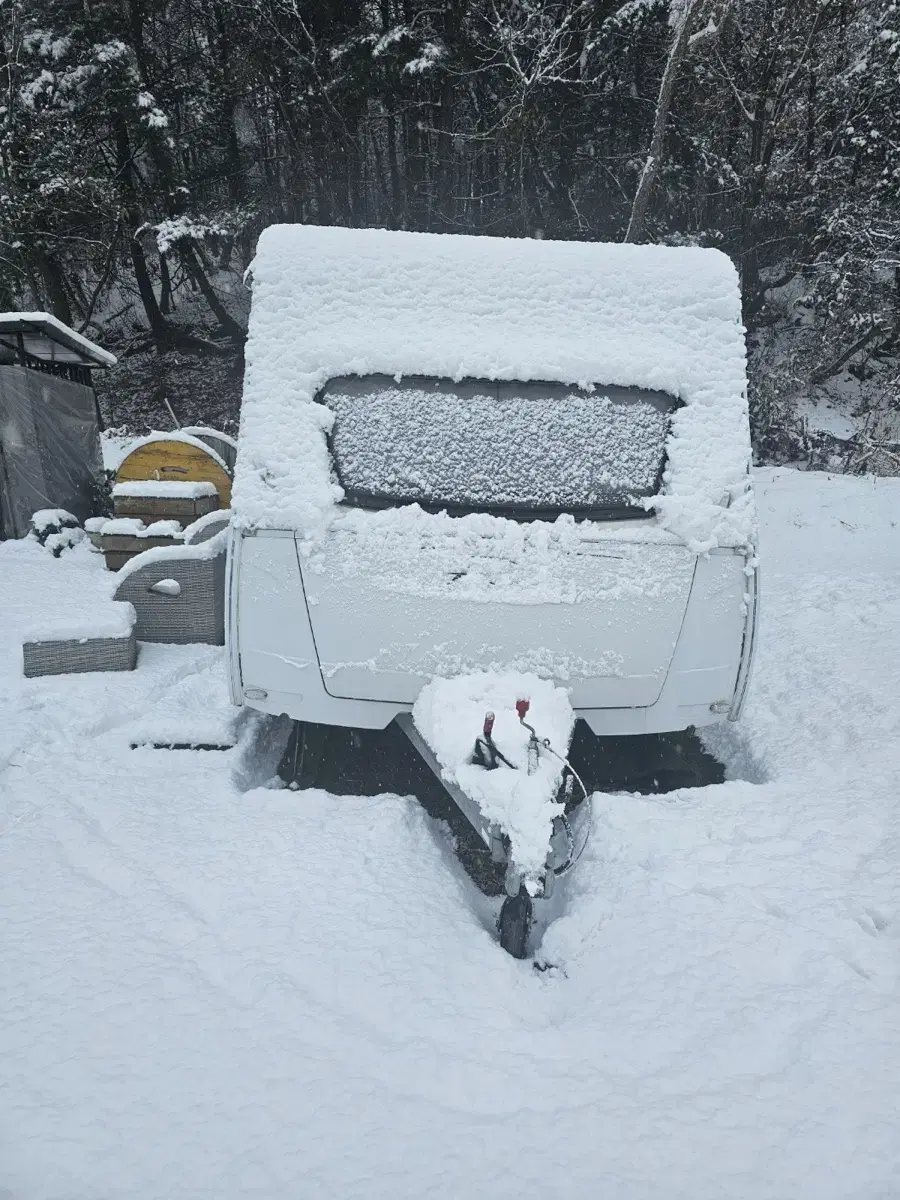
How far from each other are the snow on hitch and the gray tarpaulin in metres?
7.20

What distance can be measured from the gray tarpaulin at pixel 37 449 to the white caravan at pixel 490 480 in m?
6.24

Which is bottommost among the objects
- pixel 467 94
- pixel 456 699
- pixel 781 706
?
pixel 781 706

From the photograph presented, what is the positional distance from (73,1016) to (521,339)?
284 cm

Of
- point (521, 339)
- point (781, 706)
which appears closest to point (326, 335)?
point (521, 339)

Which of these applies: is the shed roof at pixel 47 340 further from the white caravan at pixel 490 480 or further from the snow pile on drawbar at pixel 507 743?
the snow pile on drawbar at pixel 507 743

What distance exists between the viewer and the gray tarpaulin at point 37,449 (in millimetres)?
7934

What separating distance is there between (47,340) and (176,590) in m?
6.07

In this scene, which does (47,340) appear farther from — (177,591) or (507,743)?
(507,743)

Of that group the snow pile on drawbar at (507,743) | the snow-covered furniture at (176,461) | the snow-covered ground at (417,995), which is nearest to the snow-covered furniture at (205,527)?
the snow-covered furniture at (176,461)

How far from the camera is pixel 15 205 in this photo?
1427cm

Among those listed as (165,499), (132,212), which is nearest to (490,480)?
(165,499)

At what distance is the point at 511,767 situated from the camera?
93.5 inches

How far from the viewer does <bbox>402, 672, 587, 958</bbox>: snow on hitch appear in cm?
224

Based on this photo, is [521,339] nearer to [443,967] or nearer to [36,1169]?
[443,967]
